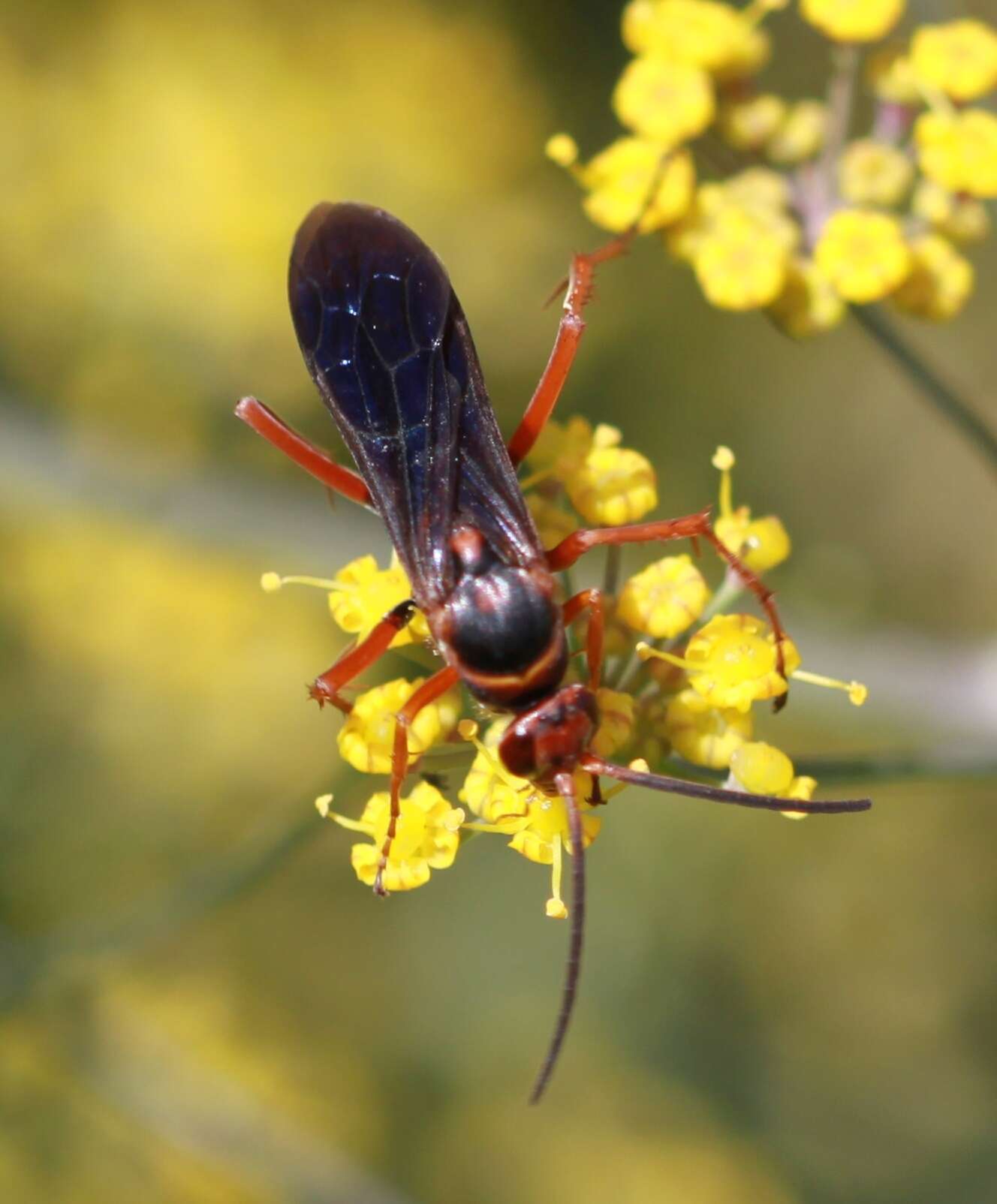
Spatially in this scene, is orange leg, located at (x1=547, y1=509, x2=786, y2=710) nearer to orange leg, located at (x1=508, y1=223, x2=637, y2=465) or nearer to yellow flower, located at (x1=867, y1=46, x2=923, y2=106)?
orange leg, located at (x1=508, y1=223, x2=637, y2=465)

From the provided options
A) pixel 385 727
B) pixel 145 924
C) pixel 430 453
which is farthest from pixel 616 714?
pixel 145 924

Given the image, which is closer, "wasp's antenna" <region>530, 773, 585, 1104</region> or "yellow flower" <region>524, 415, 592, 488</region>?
"wasp's antenna" <region>530, 773, 585, 1104</region>

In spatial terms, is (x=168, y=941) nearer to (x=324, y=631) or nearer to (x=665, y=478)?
(x=324, y=631)

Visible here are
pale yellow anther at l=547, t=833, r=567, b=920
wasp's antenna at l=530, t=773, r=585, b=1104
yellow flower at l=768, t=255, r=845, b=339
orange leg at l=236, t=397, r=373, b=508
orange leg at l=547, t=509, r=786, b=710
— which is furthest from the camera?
yellow flower at l=768, t=255, r=845, b=339

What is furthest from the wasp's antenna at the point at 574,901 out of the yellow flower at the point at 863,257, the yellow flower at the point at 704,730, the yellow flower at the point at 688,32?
the yellow flower at the point at 688,32

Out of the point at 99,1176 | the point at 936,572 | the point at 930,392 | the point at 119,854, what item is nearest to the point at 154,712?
the point at 119,854

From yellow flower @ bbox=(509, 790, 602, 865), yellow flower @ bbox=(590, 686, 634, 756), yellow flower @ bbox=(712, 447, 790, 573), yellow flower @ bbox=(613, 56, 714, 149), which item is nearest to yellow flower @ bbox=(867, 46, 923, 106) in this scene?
yellow flower @ bbox=(613, 56, 714, 149)

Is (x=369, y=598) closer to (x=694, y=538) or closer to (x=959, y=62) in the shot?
(x=694, y=538)

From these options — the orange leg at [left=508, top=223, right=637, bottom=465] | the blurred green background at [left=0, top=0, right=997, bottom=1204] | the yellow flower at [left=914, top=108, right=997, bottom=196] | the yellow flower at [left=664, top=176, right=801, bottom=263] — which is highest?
the yellow flower at [left=914, top=108, right=997, bottom=196]
